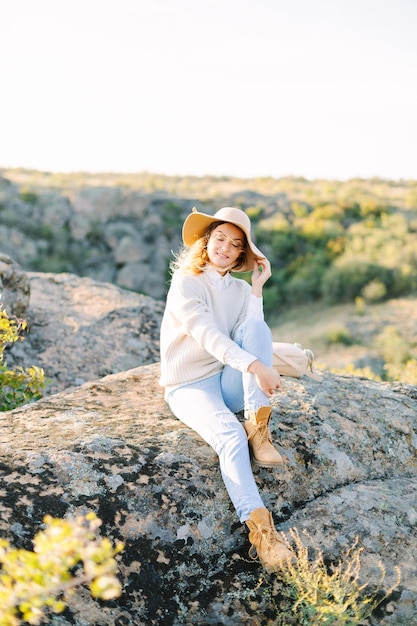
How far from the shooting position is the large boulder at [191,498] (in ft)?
9.99

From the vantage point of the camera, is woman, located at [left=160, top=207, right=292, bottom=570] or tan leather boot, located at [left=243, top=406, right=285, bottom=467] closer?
woman, located at [left=160, top=207, right=292, bottom=570]

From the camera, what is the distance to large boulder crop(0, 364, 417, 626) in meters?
3.04

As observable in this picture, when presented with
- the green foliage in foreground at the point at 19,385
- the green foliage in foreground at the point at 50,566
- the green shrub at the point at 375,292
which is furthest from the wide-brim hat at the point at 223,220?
the green shrub at the point at 375,292

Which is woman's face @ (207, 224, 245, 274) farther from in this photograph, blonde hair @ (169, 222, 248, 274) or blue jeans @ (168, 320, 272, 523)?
blue jeans @ (168, 320, 272, 523)

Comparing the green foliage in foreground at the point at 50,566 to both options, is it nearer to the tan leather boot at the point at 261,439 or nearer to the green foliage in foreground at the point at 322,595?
the green foliage in foreground at the point at 322,595

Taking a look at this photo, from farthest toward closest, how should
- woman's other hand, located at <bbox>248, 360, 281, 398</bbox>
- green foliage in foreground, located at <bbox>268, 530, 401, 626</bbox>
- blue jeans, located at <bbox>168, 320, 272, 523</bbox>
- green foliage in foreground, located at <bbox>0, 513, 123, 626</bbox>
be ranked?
woman's other hand, located at <bbox>248, 360, 281, 398</bbox> → blue jeans, located at <bbox>168, 320, 272, 523</bbox> → green foliage in foreground, located at <bbox>268, 530, 401, 626</bbox> → green foliage in foreground, located at <bbox>0, 513, 123, 626</bbox>

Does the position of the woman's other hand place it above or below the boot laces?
above

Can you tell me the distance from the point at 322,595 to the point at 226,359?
1.32 metres

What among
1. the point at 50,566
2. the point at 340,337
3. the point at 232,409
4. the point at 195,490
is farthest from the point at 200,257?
Answer: the point at 340,337

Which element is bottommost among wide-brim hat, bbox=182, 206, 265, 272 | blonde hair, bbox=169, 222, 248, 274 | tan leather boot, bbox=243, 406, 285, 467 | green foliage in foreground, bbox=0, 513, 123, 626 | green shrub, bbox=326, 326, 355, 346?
green shrub, bbox=326, 326, 355, 346

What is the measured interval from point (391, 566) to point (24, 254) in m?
18.5

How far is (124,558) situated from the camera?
306cm

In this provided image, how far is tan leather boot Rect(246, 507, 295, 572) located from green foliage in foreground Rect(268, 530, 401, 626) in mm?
54

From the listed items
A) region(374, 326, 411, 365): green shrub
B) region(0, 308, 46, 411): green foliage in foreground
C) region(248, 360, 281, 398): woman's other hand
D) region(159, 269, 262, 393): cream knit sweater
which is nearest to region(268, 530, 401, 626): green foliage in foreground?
region(248, 360, 281, 398): woman's other hand
